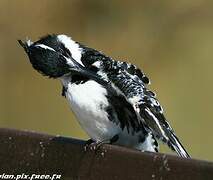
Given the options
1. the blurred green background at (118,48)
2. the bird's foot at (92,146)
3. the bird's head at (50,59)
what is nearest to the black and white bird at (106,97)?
the bird's head at (50,59)

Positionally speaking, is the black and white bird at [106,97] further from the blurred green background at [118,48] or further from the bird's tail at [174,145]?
the blurred green background at [118,48]

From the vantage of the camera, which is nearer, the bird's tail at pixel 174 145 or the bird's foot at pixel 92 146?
the bird's foot at pixel 92 146

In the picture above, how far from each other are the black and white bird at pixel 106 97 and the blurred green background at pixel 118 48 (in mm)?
2096

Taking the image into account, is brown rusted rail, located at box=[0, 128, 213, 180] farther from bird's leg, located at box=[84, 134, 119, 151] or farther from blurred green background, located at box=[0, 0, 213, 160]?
blurred green background, located at box=[0, 0, 213, 160]

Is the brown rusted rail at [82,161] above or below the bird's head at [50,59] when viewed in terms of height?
below

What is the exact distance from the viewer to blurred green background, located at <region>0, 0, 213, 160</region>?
5961 millimetres

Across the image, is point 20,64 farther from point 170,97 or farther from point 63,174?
point 63,174

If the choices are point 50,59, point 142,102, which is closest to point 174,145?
point 142,102

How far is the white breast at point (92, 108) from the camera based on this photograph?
11.3ft

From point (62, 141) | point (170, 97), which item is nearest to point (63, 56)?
A: point (62, 141)

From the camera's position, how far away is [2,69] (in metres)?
6.41

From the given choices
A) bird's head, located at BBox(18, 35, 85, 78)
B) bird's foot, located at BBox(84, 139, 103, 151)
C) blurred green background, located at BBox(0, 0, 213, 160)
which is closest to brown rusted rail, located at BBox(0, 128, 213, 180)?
bird's foot, located at BBox(84, 139, 103, 151)

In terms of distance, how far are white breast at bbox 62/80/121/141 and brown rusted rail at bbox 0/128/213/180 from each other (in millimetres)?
147

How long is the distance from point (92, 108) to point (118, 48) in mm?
2965
